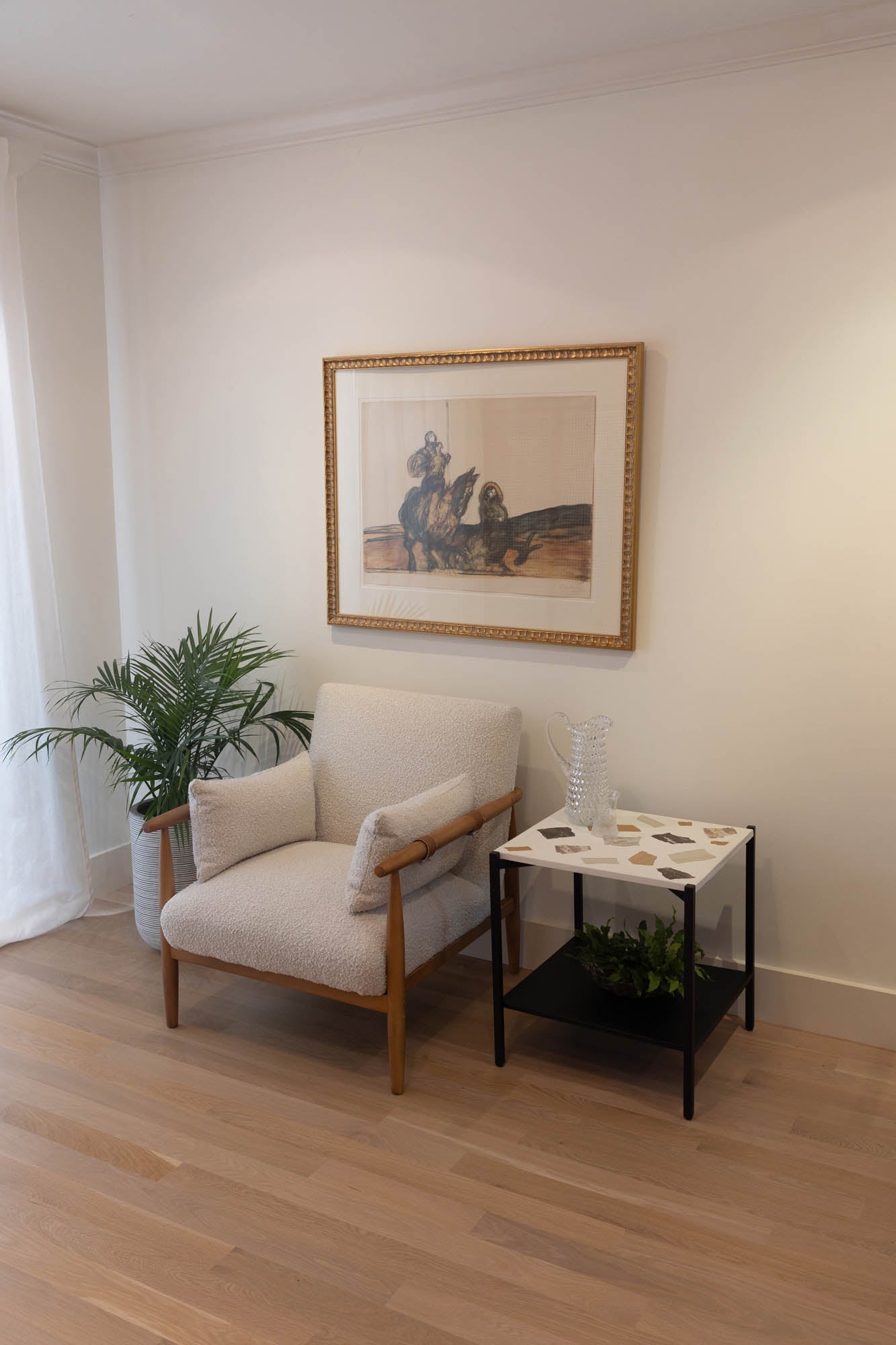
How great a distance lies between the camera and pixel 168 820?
299 cm

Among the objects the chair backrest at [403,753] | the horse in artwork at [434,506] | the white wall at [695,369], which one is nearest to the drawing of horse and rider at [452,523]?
the horse in artwork at [434,506]

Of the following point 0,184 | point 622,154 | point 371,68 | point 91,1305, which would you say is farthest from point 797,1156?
point 0,184

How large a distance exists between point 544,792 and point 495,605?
598mm

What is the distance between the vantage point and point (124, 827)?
160 inches

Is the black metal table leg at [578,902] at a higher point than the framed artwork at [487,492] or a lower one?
lower

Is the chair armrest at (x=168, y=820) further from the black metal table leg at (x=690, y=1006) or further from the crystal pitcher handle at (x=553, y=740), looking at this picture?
the black metal table leg at (x=690, y=1006)

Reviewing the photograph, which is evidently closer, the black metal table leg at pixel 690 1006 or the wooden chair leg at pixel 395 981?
the black metal table leg at pixel 690 1006

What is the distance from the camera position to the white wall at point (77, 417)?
3.61 meters

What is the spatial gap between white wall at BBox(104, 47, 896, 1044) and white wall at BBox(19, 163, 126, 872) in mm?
444

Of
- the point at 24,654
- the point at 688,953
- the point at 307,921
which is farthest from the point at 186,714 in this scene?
the point at 688,953

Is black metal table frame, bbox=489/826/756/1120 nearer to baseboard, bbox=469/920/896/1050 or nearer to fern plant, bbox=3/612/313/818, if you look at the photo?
baseboard, bbox=469/920/896/1050

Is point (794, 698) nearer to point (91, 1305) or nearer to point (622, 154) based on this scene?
point (622, 154)

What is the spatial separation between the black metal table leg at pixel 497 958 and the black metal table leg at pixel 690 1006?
1.54 feet

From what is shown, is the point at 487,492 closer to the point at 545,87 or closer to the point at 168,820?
the point at 545,87
